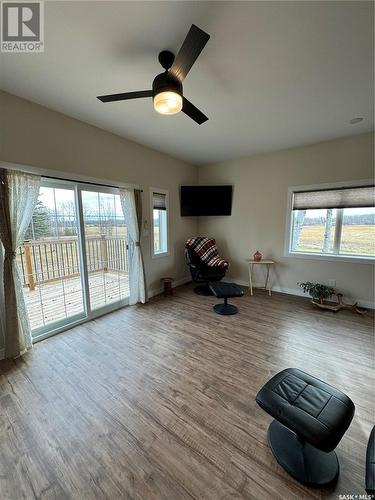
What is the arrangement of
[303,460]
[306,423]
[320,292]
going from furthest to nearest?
[320,292] → [303,460] → [306,423]

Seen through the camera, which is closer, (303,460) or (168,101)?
(303,460)

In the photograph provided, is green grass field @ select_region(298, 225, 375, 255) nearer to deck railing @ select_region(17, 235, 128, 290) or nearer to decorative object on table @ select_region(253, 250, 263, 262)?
decorative object on table @ select_region(253, 250, 263, 262)

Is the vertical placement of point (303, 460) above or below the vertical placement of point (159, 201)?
below

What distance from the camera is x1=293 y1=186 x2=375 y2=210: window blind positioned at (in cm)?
323

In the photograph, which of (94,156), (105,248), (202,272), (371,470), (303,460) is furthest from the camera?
(202,272)

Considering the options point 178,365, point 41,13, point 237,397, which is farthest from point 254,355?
point 41,13

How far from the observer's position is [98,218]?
9.89 feet

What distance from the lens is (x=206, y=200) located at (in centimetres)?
455

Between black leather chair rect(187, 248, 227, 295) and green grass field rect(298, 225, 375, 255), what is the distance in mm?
1678

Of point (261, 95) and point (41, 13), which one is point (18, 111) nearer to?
point (41, 13)

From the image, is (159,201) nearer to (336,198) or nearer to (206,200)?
(206,200)

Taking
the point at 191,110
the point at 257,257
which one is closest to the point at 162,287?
the point at 257,257

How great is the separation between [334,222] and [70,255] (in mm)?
4284

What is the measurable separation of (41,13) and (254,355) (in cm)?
328
